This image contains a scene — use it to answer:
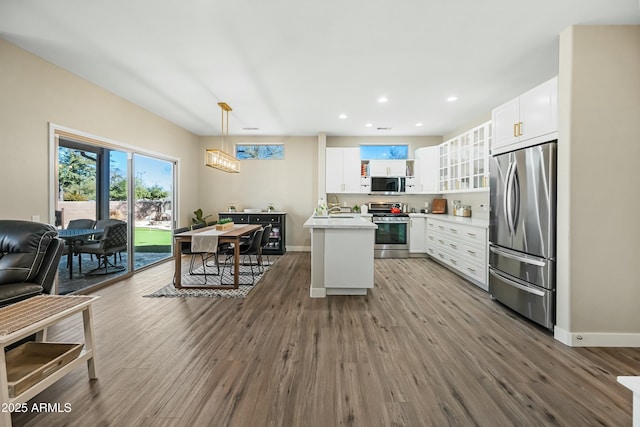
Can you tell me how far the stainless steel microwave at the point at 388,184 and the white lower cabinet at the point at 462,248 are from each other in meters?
1.02

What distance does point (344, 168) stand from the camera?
6.49m

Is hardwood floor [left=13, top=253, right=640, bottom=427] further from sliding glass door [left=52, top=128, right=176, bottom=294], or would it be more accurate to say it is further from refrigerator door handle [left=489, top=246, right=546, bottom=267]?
sliding glass door [left=52, top=128, right=176, bottom=294]

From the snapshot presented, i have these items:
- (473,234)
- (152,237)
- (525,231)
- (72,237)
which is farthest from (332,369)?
(152,237)

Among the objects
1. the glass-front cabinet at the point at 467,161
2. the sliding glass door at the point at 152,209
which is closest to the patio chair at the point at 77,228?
the sliding glass door at the point at 152,209

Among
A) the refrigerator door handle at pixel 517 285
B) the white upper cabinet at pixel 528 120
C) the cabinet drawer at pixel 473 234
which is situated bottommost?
the refrigerator door handle at pixel 517 285

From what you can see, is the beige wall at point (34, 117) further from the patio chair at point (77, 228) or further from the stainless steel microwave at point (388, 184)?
the stainless steel microwave at point (388, 184)

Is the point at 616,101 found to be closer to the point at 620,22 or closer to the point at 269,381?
the point at 620,22

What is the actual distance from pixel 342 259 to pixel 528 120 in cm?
253

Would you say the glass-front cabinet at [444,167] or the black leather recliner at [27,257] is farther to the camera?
the glass-front cabinet at [444,167]

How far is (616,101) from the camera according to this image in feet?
7.99

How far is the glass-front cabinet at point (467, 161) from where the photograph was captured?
4418 millimetres

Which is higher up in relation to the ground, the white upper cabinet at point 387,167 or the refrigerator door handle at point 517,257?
the white upper cabinet at point 387,167

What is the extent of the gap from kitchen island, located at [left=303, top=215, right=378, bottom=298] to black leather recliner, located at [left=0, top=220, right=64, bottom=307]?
99.6 inches

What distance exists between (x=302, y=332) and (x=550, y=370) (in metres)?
1.95
